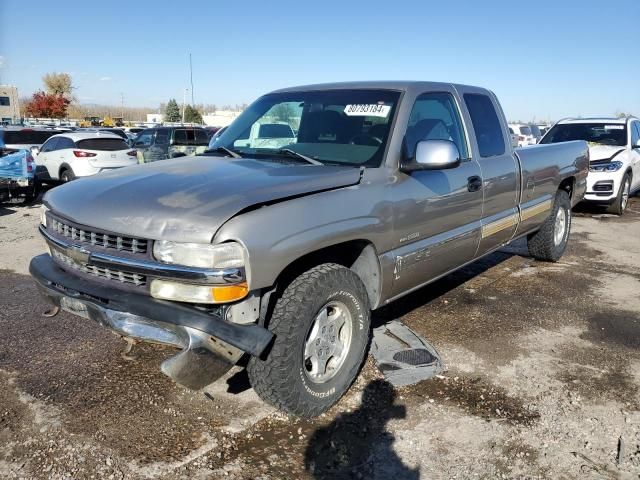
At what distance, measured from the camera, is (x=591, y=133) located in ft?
35.7

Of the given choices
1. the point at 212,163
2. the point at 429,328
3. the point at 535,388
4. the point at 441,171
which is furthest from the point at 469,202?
the point at 212,163

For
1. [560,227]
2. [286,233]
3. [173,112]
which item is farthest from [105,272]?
[173,112]

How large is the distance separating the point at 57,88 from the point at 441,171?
87.3 meters

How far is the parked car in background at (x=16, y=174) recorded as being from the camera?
1064cm

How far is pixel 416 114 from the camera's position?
3.86 meters

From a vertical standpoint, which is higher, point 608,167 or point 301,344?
point 608,167

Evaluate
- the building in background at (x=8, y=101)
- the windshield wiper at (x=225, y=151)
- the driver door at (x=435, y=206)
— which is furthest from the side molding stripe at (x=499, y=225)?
the building in background at (x=8, y=101)

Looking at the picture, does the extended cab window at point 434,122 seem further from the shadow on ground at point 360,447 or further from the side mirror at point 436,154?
the shadow on ground at point 360,447

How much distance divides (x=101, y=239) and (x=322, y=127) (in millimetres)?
1773

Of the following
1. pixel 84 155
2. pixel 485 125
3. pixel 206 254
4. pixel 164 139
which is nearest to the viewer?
pixel 206 254

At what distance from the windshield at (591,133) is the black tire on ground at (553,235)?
4708 mm

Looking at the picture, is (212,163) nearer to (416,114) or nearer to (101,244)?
(101,244)

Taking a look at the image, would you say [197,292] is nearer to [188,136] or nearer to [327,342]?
[327,342]

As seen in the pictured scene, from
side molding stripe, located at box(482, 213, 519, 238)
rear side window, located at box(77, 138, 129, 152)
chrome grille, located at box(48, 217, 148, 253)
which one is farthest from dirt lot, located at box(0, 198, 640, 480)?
rear side window, located at box(77, 138, 129, 152)
